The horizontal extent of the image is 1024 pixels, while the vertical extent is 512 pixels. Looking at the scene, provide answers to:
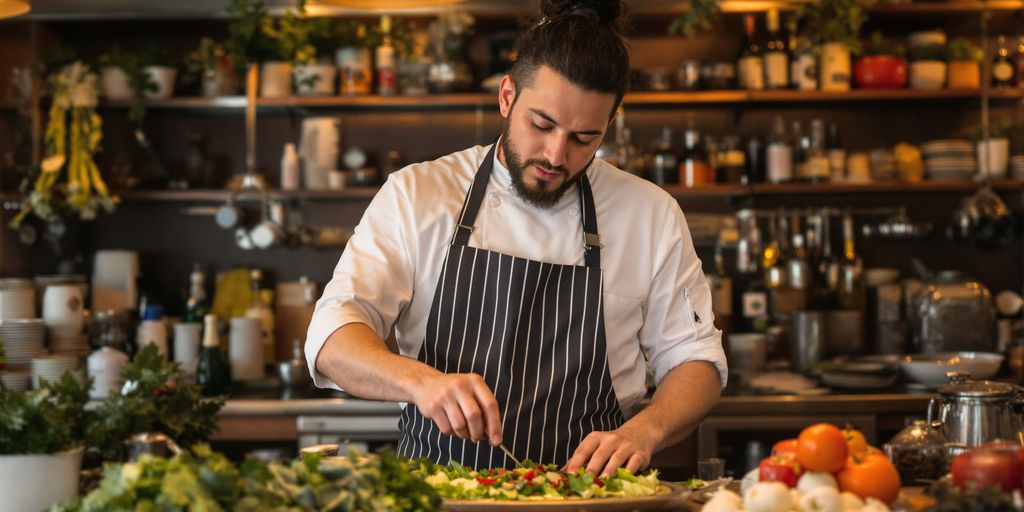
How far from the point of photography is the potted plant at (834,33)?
461cm

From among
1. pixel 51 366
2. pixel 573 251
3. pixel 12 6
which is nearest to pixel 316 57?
pixel 51 366

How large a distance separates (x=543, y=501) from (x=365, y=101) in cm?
323

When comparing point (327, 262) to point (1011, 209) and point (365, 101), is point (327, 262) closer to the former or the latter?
point (365, 101)

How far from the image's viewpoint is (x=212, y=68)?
477cm

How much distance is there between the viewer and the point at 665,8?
4.70 meters

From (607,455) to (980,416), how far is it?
A: 2.12ft

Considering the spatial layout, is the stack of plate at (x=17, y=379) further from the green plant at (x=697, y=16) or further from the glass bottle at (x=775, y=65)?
the glass bottle at (x=775, y=65)

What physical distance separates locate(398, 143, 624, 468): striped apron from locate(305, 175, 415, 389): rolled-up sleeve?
0.09m

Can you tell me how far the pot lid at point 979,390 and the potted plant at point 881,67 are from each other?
111 inches

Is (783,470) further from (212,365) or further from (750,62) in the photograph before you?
(750,62)

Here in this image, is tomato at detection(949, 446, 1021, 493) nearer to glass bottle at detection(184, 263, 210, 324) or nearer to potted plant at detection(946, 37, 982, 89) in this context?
potted plant at detection(946, 37, 982, 89)

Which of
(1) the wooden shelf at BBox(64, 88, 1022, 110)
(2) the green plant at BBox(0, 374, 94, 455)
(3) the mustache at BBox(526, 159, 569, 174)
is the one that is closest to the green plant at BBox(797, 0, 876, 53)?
(1) the wooden shelf at BBox(64, 88, 1022, 110)

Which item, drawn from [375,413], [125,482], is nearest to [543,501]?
[125,482]

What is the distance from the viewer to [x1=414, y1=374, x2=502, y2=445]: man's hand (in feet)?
6.36
